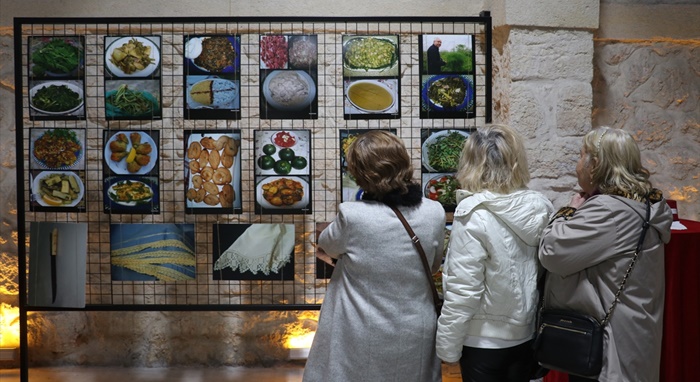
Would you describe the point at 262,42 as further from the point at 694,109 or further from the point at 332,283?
the point at 694,109

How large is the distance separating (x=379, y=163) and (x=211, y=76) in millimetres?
1352

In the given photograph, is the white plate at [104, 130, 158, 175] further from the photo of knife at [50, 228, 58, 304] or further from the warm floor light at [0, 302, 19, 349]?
the warm floor light at [0, 302, 19, 349]

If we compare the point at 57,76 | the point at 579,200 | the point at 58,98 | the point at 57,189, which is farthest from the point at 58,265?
the point at 579,200

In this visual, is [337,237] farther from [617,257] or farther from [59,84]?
[59,84]

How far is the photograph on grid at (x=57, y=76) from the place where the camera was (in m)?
3.40

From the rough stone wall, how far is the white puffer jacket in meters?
1.91

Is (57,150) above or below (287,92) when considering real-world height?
below

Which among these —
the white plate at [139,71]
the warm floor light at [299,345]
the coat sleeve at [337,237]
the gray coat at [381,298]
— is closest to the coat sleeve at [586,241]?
the gray coat at [381,298]

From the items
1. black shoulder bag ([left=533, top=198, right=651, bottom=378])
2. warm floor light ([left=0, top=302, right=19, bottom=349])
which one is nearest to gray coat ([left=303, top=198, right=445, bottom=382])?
black shoulder bag ([left=533, top=198, right=651, bottom=378])

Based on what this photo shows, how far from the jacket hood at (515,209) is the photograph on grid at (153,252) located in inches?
64.0

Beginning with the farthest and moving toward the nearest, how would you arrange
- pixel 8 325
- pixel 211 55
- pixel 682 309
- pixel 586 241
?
pixel 8 325
pixel 211 55
pixel 682 309
pixel 586 241

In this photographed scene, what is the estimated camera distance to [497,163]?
2379mm

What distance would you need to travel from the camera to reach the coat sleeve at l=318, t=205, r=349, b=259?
2.41m

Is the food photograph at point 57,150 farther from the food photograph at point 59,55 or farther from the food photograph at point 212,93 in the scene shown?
the food photograph at point 212,93
